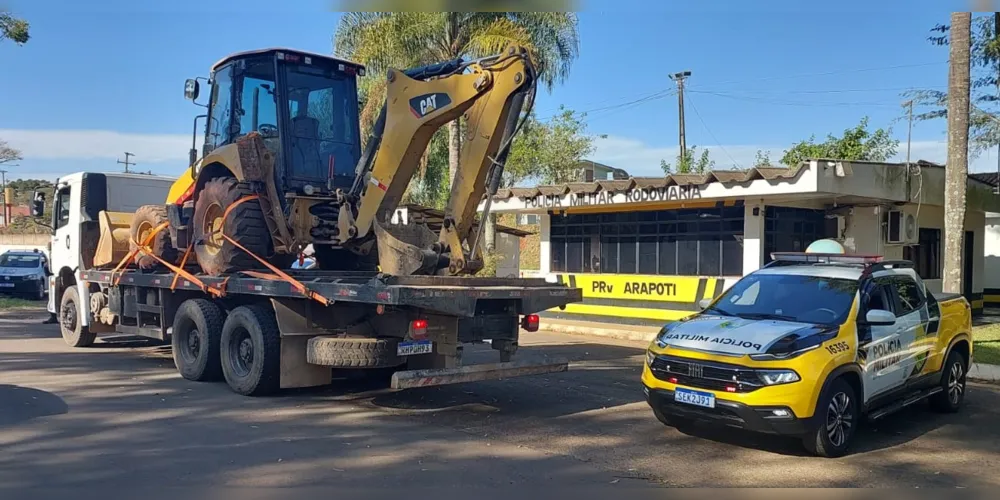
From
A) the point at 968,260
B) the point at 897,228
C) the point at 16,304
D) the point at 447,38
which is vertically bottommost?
the point at 16,304

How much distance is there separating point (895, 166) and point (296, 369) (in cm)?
1165

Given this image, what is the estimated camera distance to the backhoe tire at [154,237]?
11578mm

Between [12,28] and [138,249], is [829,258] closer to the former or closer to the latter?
[138,249]

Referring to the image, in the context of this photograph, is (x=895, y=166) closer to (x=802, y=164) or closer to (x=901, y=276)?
(x=802, y=164)

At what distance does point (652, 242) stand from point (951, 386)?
815 centimetres

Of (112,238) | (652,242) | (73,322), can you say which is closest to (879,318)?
(652,242)

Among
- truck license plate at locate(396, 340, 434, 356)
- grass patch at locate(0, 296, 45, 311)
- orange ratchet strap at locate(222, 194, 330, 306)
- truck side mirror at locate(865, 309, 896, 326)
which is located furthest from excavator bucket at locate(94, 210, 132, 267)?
grass patch at locate(0, 296, 45, 311)

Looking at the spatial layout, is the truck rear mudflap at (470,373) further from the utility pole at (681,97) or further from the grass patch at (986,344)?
the utility pole at (681,97)

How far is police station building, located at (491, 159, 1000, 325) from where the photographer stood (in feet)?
47.2

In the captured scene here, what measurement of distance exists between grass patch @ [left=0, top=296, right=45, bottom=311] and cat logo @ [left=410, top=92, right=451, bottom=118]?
61.6 ft

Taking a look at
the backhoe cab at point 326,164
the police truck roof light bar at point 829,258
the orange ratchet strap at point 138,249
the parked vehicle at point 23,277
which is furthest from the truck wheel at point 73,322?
the parked vehicle at point 23,277

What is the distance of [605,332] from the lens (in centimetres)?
1656

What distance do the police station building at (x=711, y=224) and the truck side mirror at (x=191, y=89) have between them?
8084 millimetres

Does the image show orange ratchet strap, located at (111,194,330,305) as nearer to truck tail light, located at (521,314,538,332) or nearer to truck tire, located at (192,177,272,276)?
truck tire, located at (192,177,272,276)
